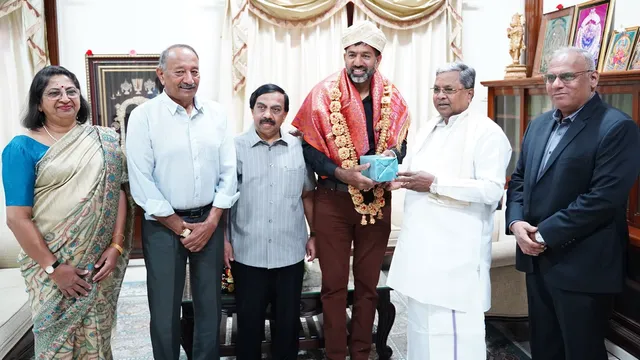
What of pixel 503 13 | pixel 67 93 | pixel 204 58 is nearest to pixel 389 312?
pixel 67 93

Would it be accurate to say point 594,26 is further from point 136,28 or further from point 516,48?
point 136,28

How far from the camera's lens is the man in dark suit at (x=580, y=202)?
2.04 m

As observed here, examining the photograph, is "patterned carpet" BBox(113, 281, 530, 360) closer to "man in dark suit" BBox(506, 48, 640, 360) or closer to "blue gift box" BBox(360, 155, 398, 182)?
"man in dark suit" BBox(506, 48, 640, 360)

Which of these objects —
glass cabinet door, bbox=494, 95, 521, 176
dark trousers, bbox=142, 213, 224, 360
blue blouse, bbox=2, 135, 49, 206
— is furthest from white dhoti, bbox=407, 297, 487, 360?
glass cabinet door, bbox=494, 95, 521, 176

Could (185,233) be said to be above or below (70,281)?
above

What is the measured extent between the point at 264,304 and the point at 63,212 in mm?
994

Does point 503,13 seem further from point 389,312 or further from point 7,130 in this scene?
point 7,130

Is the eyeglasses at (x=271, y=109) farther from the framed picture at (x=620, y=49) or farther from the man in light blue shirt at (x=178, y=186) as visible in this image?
the framed picture at (x=620, y=49)

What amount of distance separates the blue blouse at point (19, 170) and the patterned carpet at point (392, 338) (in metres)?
1.02

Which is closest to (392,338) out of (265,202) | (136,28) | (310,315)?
(310,315)

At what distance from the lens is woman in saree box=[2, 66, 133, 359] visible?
2.12m

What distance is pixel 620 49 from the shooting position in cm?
356

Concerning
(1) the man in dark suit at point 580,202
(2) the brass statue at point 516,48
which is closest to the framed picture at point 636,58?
(2) the brass statue at point 516,48

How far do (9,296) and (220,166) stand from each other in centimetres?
164
